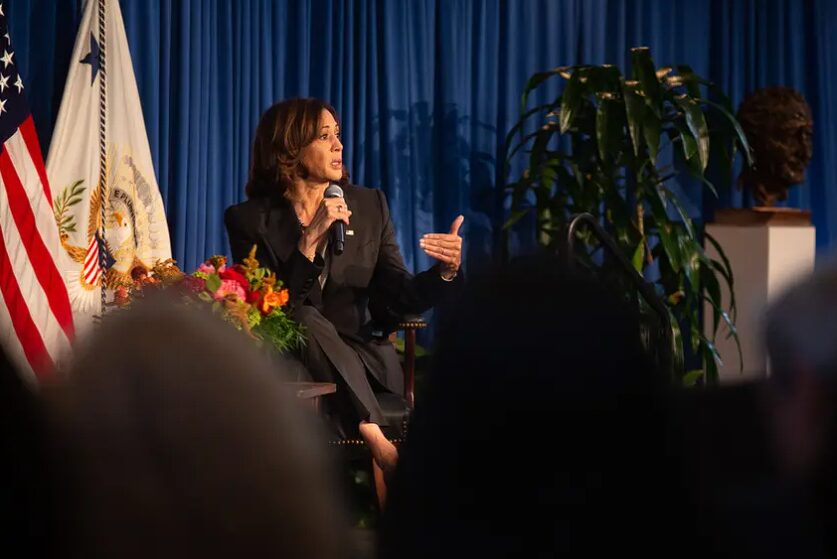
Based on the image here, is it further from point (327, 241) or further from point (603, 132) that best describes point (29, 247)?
point (603, 132)

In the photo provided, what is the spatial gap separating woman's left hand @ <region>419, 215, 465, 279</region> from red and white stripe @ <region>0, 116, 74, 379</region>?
3.96 ft

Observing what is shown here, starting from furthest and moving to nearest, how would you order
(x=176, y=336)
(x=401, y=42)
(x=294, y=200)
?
(x=401, y=42) → (x=294, y=200) → (x=176, y=336)

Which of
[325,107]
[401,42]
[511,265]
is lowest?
[511,265]

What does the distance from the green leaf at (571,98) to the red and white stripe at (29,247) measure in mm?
2044

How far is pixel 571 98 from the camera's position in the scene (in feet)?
14.9

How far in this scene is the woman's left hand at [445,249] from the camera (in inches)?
124

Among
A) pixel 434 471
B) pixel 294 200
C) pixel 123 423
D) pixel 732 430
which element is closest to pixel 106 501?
pixel 123 423

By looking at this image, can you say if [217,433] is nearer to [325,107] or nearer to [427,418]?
[427,418]

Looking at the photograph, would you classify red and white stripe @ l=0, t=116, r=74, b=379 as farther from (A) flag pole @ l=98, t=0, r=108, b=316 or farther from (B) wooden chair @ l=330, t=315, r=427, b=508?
(B) wooden chair @ l=330, t=315, r=427, b=508

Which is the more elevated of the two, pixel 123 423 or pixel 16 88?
pixel 16 88

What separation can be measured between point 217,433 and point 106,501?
2.3 inches

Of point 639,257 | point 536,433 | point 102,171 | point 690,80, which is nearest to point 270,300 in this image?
point 102,171

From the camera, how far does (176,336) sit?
469 millimetres

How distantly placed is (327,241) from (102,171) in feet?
3.21
